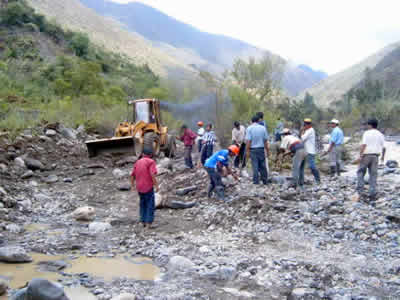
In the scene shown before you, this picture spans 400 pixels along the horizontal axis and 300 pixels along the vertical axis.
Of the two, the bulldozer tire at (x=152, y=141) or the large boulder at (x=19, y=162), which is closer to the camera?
the large boulder at (x=19, y=162)

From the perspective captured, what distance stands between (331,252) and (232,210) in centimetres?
219

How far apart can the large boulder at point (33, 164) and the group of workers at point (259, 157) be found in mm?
4236

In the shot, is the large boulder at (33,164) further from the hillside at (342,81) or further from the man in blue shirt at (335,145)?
the hillside at (342,81)

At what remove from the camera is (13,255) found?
495cm

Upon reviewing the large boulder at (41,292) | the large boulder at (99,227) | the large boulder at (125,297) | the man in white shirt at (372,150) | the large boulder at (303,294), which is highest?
the man in white shirt at (372,150)

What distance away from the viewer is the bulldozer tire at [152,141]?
1245 centimetres

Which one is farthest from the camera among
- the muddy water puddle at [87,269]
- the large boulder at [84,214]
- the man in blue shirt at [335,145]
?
the man in blue shirt at [335,145]

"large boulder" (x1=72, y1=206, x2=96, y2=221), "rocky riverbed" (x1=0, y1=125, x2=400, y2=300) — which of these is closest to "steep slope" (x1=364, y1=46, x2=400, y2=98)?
"rocky riverbed" (x1=0, y1=125, x2=400, y2=300)

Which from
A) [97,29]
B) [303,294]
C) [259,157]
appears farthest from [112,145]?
[97,29]

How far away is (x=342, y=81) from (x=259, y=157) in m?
117

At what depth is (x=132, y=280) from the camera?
4.59 metres

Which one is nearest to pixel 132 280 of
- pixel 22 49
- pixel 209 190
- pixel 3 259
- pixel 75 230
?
pixel 3 259

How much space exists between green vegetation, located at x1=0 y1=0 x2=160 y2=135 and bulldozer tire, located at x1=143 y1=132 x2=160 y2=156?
459 centimetres

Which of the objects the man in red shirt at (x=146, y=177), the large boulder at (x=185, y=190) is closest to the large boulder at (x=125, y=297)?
the man in red shirt at (x=146, y=177)
